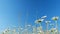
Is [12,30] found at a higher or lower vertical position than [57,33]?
higher

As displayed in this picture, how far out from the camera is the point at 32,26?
1777mm

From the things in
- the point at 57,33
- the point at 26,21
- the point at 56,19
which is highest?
the point at 26,21

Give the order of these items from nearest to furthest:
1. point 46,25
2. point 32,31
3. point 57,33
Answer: point 57,33, point 46,25, point 32,31

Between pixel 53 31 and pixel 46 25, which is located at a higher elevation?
pixel 46 25

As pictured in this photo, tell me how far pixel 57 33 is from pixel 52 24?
228mm

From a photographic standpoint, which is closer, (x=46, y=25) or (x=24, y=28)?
(x=46, y=25)

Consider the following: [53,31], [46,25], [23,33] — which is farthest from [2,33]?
[53,31]

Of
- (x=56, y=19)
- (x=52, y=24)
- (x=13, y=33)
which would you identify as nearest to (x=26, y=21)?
(x=13, y=33)

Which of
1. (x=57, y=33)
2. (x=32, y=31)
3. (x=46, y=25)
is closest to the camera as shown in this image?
(x=57, y=33)

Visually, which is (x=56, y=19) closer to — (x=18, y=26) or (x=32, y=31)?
(x=32, y=31)

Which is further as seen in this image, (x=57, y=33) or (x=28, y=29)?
(x=28, y=29)

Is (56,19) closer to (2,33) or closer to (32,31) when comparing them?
(32,31)

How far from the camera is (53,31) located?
1.43 m

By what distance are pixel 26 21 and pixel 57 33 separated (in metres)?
0.47
